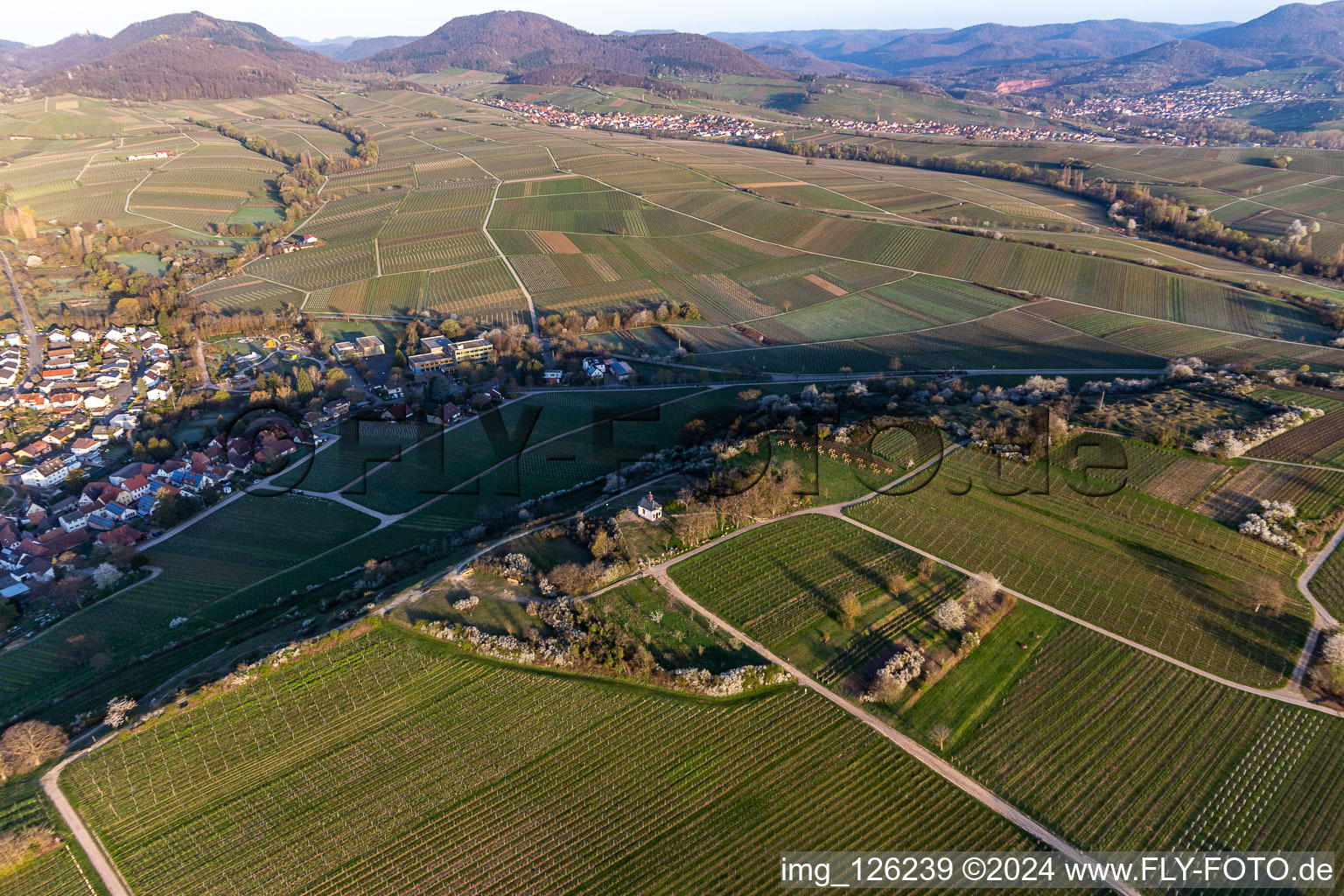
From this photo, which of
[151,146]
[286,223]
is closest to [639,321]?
[286,223]

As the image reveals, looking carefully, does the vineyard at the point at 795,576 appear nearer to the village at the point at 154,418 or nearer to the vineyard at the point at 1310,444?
the vineyard at the point at 1310,444

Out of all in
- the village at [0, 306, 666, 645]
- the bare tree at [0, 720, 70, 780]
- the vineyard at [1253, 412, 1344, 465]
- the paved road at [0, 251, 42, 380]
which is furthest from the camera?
the paved road at [0, 251, 42, 380]

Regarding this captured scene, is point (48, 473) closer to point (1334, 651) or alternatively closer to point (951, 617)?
point (951, 617)

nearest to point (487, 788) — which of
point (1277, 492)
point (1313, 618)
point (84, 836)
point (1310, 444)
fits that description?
point (84, 836)

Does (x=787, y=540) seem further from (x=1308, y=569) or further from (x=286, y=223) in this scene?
(x=286, y=223)

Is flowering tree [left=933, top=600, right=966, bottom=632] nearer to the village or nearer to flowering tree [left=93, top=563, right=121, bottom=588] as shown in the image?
the village

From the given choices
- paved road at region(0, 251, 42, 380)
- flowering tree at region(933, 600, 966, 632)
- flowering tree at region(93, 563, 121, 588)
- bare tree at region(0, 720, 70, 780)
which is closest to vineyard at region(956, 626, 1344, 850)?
flowering tree at region(933, 600, 966, 632)
